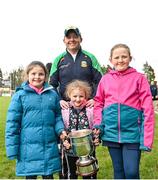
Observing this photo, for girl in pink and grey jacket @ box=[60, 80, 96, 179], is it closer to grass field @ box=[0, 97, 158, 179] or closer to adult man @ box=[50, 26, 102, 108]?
adult man @ box=[50, 26, 102, 108]

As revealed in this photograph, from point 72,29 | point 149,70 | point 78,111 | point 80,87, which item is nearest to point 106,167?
point 78,111

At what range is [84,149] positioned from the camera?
458 cm

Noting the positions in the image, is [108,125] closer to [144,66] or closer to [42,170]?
[42,170]

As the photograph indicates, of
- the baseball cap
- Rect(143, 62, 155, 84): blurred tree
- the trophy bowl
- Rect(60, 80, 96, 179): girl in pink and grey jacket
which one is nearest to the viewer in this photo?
the trophy bowl

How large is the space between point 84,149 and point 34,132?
1.95 feet

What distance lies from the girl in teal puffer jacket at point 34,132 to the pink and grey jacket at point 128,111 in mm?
525

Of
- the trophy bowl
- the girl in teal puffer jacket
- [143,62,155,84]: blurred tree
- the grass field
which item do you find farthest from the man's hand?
[143,62,155,84]: blurred tree

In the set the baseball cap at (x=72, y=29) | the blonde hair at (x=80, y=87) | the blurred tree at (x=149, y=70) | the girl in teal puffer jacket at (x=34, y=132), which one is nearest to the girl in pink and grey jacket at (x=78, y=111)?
the blonde hair at (x=80, y=87)

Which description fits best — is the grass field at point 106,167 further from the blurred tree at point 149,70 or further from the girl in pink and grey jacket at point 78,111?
the blurred tree at point 149,70

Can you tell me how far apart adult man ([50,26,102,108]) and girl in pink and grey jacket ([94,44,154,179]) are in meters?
0.57

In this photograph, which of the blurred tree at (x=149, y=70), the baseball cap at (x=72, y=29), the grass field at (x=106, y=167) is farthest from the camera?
the blurred tree at (x=149, y=70)

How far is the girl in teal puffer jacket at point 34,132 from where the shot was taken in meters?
4.76

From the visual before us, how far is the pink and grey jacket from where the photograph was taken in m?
4.62

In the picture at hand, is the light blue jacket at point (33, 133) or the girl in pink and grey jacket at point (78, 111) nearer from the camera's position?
the light blue jacket at point (33, 133)
